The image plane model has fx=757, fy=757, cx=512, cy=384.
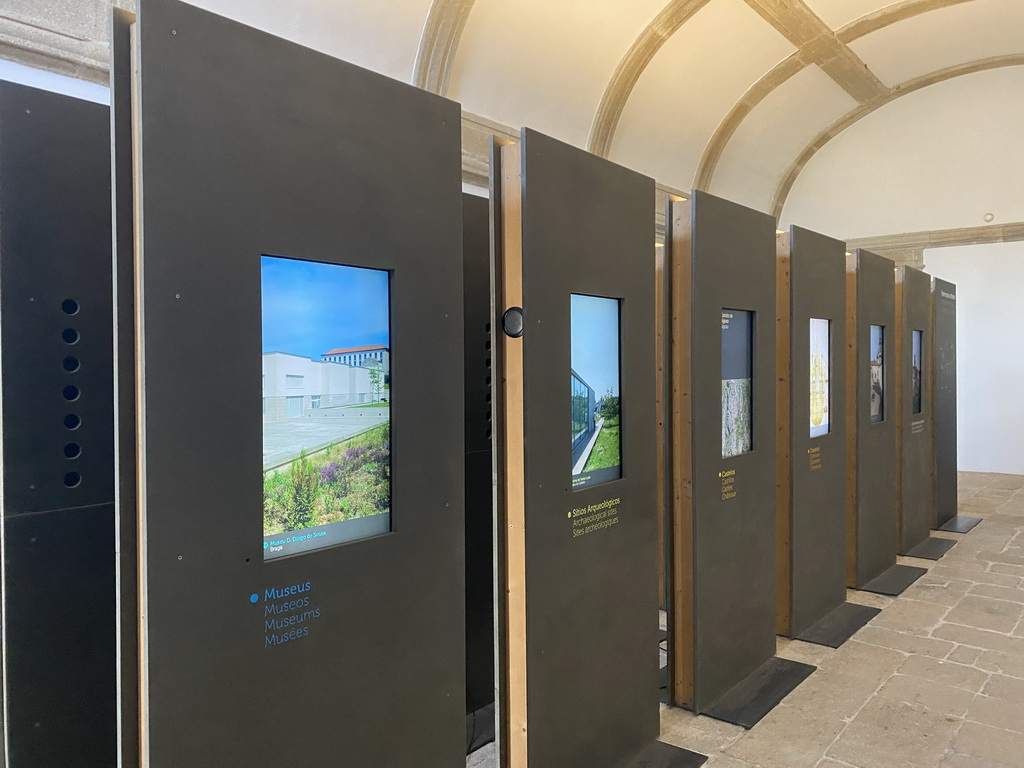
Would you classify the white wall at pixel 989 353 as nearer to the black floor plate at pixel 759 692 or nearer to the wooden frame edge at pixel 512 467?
the black floor plate at pixel 759 692

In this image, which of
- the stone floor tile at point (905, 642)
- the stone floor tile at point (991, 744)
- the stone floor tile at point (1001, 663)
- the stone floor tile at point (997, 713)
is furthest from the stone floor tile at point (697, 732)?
the stone floor tile at point (1001, 663)

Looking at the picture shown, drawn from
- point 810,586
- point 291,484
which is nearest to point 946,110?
point 810,586

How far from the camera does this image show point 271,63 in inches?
82.2

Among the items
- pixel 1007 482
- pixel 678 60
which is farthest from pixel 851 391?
pixel 1007 482

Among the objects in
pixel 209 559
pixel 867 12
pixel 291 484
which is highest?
pixel 867 12

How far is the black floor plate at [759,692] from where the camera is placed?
13.1 ft

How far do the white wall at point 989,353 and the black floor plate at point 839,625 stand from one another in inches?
335

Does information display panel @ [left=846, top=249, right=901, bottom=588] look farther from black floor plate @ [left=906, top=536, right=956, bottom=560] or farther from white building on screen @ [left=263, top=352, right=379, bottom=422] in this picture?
white building on screen @ [left=263, top=352, right=379, bottom=422]

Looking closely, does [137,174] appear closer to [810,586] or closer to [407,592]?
[407,592]

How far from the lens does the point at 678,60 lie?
1030 centimetres

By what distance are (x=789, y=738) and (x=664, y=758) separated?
2.39 feet

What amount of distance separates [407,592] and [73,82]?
4.20 meters

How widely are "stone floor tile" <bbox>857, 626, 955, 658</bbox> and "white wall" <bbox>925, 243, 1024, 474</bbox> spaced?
886 cm

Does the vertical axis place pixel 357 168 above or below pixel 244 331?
above
